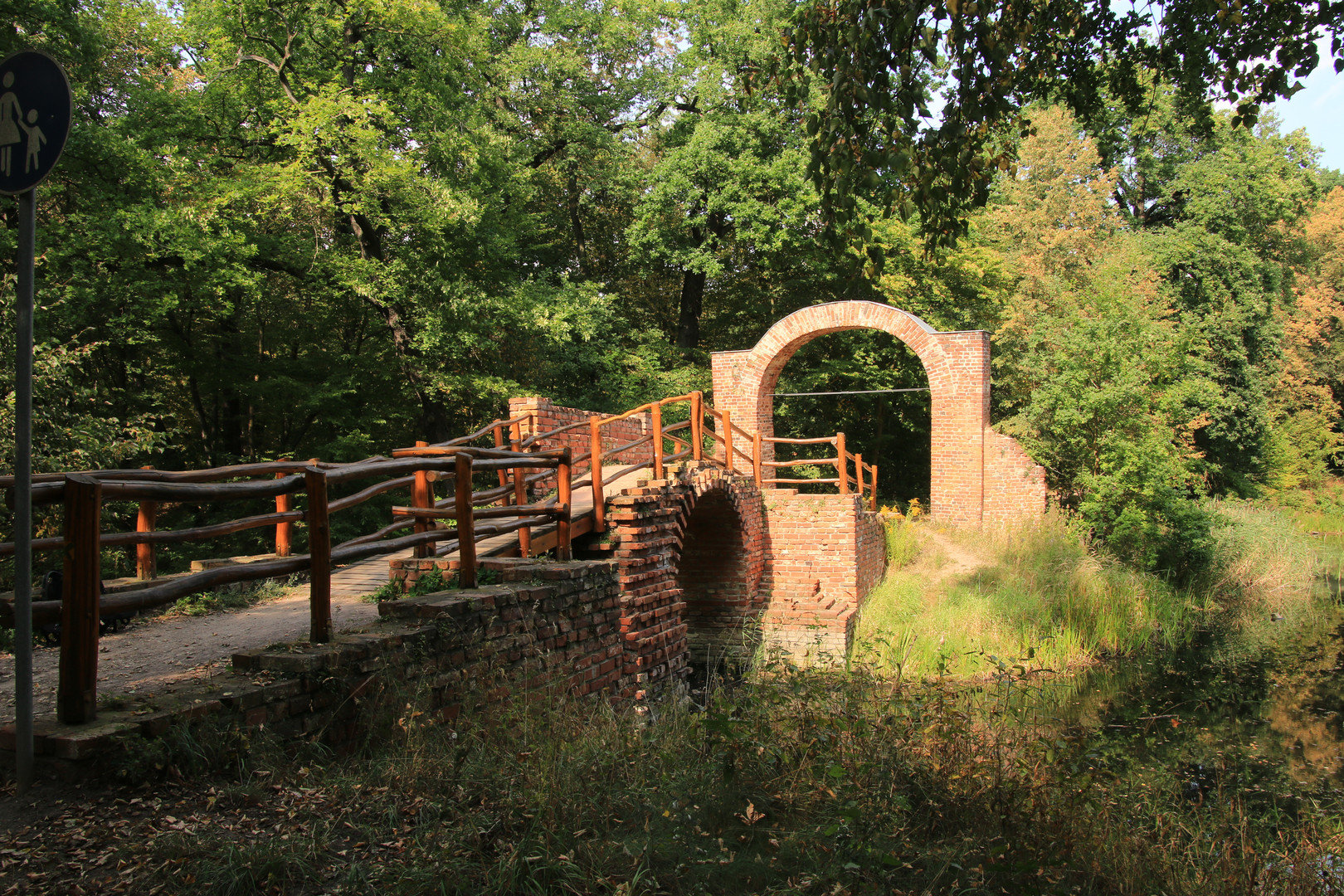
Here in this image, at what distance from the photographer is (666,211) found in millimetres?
20875

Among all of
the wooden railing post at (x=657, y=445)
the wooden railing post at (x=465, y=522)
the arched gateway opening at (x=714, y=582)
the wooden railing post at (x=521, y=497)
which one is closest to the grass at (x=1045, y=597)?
the arched gateway opening at (x=714, y=582)

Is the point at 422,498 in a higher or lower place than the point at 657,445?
lower

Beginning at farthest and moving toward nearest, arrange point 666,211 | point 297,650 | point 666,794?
point 666,211 < point 297,650 < point 666,794

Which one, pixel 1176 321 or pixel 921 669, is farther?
pixel 1176 321

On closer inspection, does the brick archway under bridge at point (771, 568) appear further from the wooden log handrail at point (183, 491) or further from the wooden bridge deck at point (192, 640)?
the wooden log handrail at point (183, 491)

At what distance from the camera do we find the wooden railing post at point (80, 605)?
3.10 meters

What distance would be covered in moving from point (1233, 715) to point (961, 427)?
7703mm

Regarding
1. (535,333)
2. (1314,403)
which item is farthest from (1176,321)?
(535,333)

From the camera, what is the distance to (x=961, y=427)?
16531mm

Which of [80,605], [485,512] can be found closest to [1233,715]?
[485,512]

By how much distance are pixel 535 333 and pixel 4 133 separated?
1457 centimetres

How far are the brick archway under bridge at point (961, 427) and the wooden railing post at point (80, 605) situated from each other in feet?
47.3

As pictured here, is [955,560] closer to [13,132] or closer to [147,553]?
[147,553]

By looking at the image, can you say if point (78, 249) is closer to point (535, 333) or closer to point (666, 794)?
point (535, 333)
